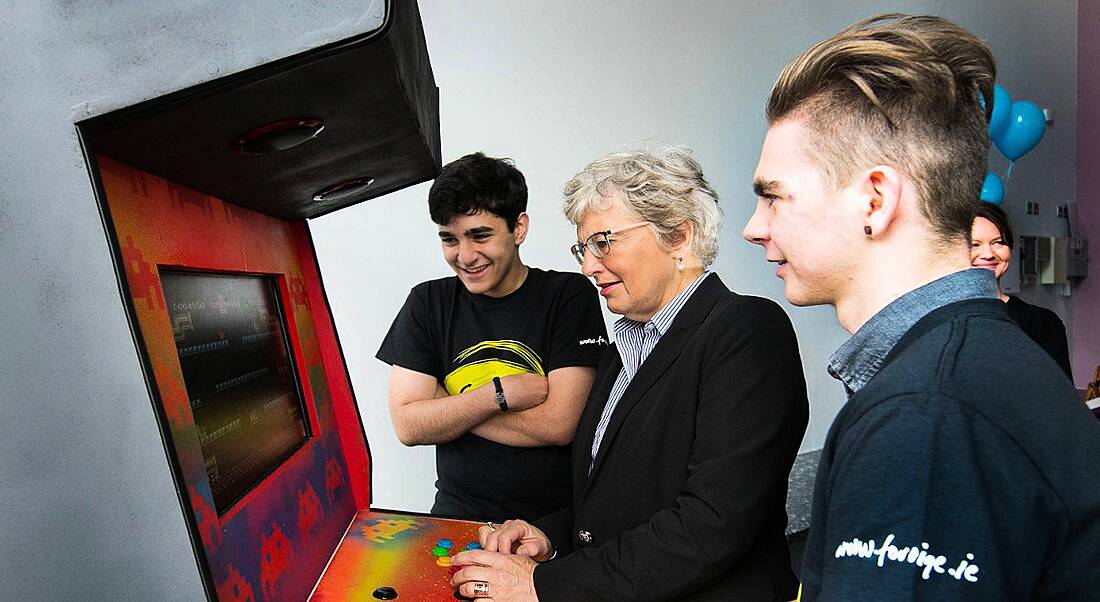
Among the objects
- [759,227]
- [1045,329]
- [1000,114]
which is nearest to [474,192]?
[759,227]

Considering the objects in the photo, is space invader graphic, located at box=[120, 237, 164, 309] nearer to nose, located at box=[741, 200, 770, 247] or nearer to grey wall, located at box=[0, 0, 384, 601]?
grey wall, located at box=[0, 0, 384, 601]

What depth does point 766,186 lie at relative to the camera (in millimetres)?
805

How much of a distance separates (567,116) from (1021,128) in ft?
8.82

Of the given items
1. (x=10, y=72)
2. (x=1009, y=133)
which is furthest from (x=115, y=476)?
(x=1009, y=133)

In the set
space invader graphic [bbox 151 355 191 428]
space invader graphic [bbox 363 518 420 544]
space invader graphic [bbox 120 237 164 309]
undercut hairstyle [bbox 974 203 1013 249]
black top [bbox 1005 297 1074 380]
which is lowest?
black top [bbox 1005 297 1074 380]

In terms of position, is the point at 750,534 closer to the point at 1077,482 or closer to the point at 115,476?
the point at 1077,482

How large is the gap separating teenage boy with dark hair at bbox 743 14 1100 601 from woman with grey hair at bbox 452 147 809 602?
36cm

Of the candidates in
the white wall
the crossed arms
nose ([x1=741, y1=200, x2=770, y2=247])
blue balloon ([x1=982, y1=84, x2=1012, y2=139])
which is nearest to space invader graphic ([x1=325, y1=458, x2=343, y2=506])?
the crossed arms

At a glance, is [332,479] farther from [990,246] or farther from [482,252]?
[990,246]

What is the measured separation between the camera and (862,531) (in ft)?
1.98

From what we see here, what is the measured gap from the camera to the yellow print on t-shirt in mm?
1720

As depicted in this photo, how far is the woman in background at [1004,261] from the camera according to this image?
6.91 ft

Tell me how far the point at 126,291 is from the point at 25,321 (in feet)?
0.21

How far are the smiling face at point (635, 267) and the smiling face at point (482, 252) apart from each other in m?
0.40
